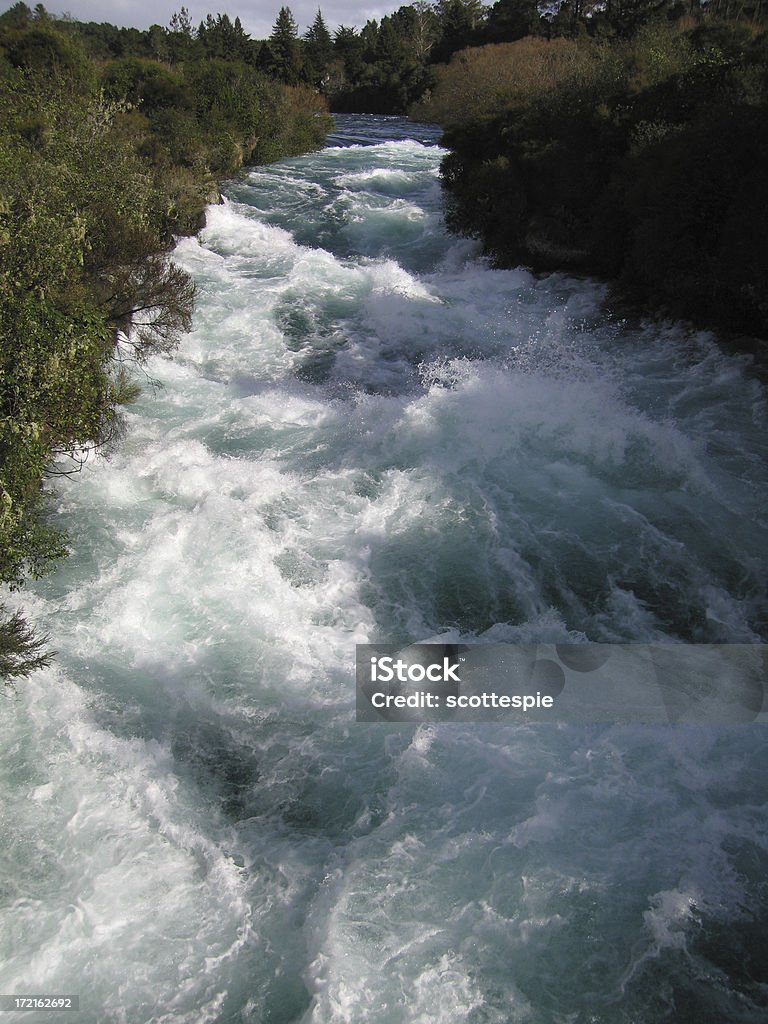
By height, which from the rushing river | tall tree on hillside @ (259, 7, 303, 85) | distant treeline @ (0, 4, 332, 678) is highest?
tall tree on hillside @ (259, 7, 303, 85)


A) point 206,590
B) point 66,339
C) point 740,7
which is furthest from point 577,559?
point 740,7

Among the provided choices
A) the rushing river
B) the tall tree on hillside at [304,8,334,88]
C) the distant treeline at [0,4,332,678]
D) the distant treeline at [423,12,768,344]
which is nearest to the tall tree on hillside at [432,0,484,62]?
the tall tree on hillside at [304,8,334,88]

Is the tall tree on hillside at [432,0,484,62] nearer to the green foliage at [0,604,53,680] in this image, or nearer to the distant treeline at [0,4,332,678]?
the distant treeline at [0,4,332,678]

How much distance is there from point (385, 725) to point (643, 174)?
19.3 metres

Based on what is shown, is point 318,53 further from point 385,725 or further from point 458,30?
point 385,725

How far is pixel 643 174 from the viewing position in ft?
68.2

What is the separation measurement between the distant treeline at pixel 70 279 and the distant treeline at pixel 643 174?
1233cm

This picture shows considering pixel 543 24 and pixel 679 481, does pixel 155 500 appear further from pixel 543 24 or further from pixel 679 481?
pixel 543 24

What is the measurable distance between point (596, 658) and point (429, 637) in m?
2.52

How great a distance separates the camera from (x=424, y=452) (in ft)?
47.6

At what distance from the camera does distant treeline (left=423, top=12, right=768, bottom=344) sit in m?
17.9

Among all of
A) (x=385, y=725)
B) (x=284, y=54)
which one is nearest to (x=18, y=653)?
(x=385, y=725)

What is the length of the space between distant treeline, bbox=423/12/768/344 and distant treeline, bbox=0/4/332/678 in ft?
40.4

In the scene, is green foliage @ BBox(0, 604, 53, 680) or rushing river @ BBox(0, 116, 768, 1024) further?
green foliage @ BBox(0, 604, 53, 680)
